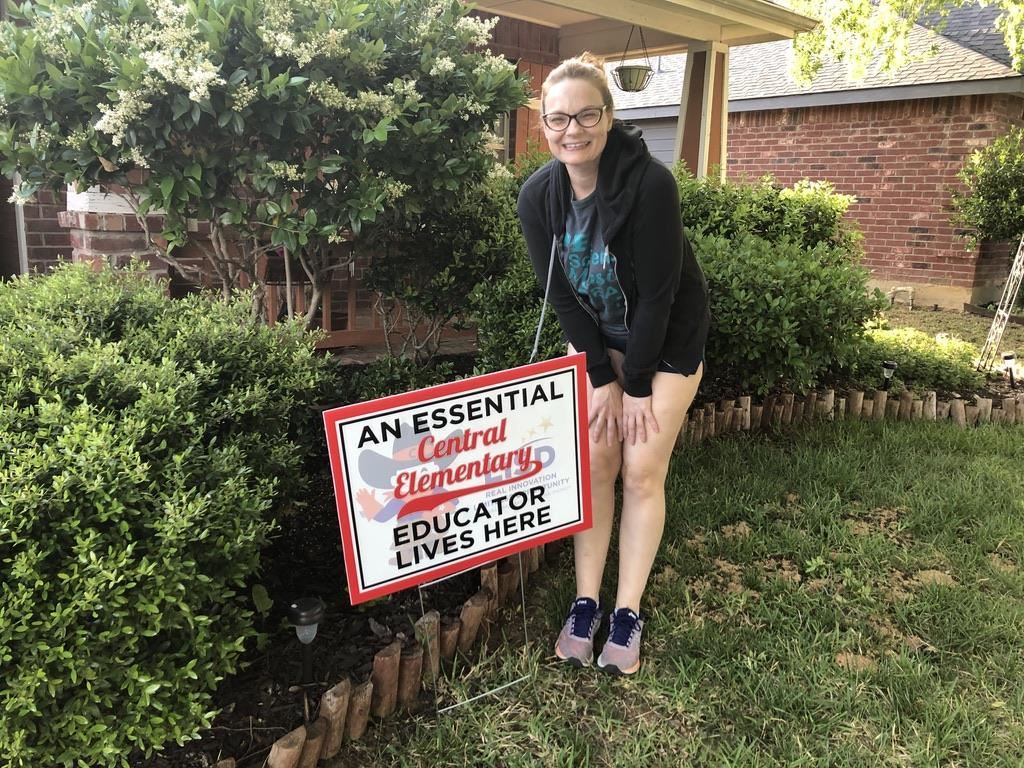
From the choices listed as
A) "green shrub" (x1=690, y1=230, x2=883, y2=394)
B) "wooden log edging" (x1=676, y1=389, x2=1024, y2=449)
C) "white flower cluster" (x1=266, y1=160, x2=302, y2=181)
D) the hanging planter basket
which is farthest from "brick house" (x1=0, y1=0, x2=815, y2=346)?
"wooden log edging" (x1=676, y1=389, x2=1024, y2=449)

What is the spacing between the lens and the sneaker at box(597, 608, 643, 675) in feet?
8.34

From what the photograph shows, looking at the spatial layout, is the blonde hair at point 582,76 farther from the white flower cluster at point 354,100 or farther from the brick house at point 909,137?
the brick house at point 909,137

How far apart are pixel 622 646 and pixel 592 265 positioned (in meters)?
1.28

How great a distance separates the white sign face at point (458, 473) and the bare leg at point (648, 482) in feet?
0.55

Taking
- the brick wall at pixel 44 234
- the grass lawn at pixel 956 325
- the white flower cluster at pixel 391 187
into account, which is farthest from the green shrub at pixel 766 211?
the brick wall at pixel 44 234

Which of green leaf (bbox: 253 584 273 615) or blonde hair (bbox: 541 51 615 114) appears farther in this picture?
green leaf (bbox: 253 584 273 615)

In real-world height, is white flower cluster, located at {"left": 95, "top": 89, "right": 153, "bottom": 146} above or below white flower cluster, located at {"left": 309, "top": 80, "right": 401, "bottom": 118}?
below

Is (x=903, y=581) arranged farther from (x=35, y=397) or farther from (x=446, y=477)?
(x=35, y=397)

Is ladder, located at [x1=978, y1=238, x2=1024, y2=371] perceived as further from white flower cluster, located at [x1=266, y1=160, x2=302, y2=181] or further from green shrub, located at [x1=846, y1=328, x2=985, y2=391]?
white flower cluster, located at [x1=266, y1=160, x2=302, y2=181]

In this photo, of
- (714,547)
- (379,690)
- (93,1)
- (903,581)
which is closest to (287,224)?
(93,1)

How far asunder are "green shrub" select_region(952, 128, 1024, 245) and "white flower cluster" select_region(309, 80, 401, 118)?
9.13 meters

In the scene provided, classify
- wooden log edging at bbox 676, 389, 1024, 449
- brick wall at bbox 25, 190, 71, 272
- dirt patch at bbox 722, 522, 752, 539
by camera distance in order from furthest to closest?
brick wall at bbox 25, 190, 71, 272 < wooden log edging at bbox 676, 389, 1024, 449 < dirt patch at bbox 722, 522, 752, 539

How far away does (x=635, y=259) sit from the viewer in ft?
7.38

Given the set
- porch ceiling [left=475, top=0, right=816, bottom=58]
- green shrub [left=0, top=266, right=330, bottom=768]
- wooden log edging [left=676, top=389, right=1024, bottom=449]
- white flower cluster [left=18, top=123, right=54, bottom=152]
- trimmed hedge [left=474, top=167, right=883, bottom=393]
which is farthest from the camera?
porch ceiling [left=475, top=0, right=816, bottom=58]
